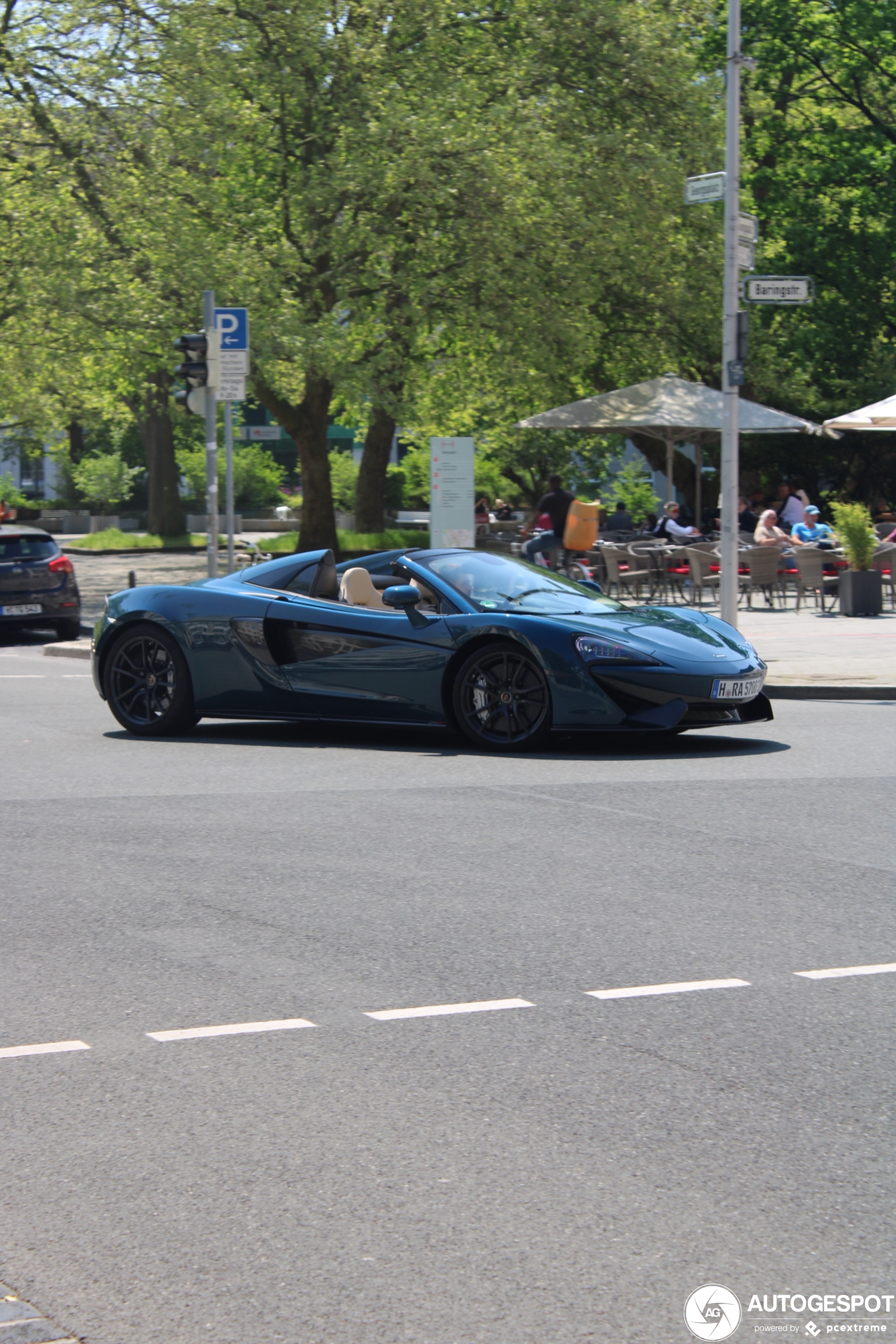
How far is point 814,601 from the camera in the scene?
2509 centimetres

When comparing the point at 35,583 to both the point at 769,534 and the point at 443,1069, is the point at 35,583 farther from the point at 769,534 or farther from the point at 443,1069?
the point at 443,1069

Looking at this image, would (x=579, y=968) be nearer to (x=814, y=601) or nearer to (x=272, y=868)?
(x=272, y=868)

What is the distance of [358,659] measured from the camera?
11180 mm

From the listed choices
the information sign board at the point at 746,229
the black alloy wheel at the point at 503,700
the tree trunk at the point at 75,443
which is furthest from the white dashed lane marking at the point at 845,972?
the tree trunk at the point at 75,443

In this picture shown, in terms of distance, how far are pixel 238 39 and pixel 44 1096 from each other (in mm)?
25155

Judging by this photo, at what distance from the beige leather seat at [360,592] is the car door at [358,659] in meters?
0.07

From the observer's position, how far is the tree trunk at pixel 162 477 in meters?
44.4

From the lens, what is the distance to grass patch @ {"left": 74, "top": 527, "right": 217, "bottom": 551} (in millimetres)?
42562

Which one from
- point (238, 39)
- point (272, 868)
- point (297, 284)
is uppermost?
point (238, 39)

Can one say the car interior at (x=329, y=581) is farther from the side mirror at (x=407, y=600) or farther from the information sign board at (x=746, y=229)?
the information sign board at (x=746, y=229)

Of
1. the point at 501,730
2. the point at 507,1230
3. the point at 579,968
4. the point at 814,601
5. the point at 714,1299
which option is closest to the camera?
the point at 714,1299

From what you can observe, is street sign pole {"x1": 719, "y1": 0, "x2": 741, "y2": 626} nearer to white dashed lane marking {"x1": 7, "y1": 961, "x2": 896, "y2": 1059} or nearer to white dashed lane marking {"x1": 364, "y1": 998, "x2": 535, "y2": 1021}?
white dashed lane marking {"x1": 7, "y1": 961, "x2": 896, "y2": 1059}

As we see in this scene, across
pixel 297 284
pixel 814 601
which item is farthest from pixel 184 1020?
pixel 297 284

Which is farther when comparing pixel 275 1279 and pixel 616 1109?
pixel 616 1109
